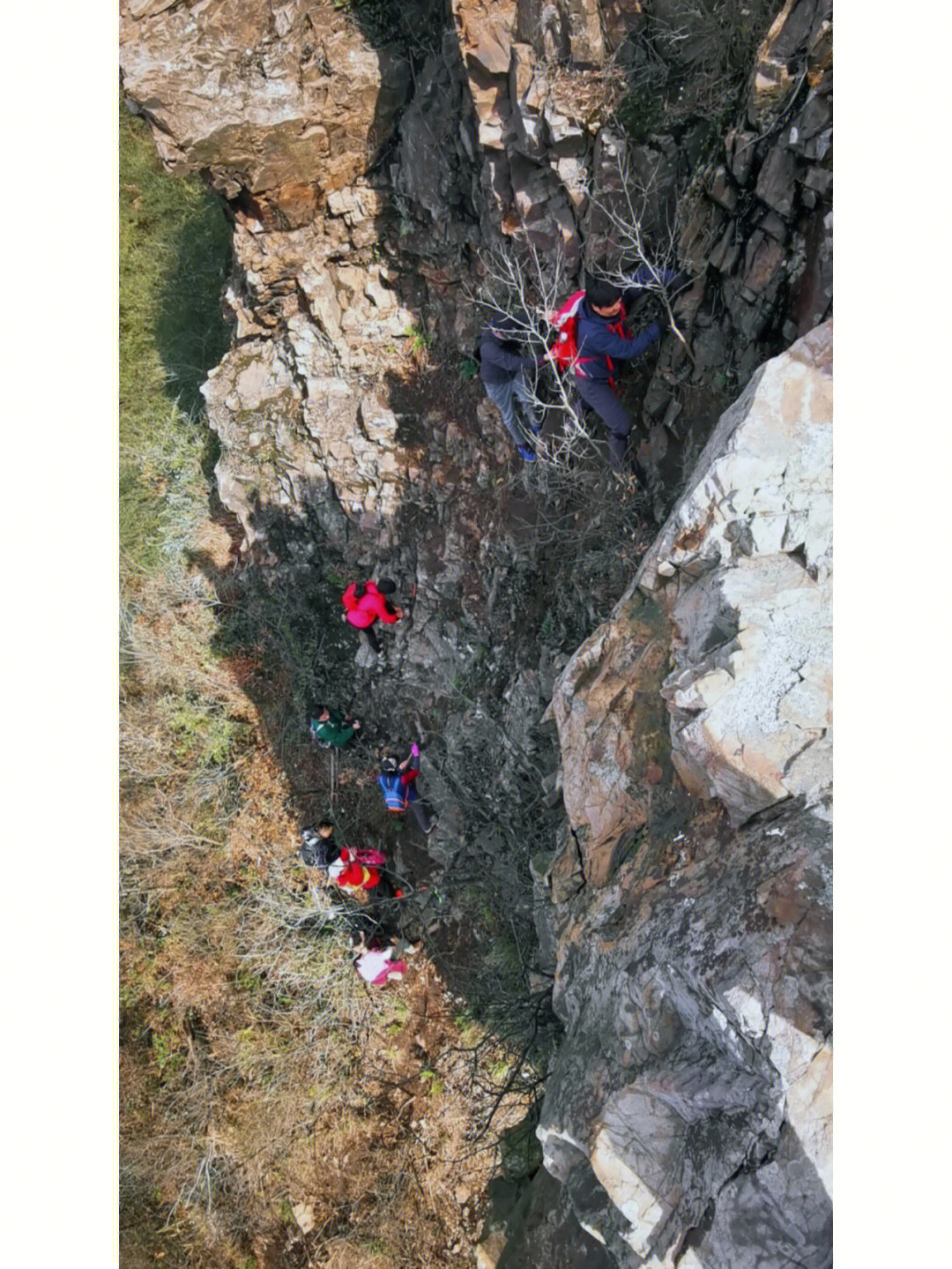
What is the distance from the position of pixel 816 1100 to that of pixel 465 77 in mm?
7182

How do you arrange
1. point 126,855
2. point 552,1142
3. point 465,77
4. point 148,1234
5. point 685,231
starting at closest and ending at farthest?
point 552,1142, point 685,231, point 465,77, point 148,1234, point 126,855

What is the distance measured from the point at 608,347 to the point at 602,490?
3.44ft

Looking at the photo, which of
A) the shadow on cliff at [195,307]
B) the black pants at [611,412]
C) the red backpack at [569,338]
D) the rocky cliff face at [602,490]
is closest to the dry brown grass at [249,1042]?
the rocky cliff face at [602,490]

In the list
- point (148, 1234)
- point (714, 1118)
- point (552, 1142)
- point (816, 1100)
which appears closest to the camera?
point (816, 1100)

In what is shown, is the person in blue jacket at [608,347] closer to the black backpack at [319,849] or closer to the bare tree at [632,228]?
the bare tree at [632,228]

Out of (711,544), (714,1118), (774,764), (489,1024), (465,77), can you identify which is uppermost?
(465,77)

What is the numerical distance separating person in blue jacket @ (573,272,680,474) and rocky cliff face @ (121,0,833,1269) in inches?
7.5

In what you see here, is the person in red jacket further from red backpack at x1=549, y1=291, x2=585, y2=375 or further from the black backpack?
red backpack at x1=549, y1=291, x2=585, y2=375

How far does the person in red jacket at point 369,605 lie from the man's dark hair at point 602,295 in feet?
11.2

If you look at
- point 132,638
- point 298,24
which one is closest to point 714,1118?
point 132,638

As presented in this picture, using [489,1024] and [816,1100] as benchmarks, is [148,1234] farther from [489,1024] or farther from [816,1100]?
[816,1100]

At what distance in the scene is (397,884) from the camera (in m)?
8.07

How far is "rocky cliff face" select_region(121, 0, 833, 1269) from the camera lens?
349 cm

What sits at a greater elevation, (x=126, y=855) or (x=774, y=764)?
(x=774, y=764)
